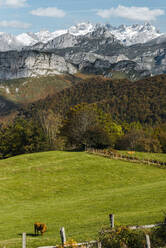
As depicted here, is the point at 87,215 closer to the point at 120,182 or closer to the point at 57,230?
the point at 57,230

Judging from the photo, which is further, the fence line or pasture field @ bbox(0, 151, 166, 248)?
the fence line

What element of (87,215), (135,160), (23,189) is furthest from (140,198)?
(135,160)

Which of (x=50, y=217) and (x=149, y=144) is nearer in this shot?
(x=50, y=217)

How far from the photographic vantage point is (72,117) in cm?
8394

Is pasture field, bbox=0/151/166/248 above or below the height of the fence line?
below

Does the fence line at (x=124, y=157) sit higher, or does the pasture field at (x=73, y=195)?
the fence line at (x=124, y=157)

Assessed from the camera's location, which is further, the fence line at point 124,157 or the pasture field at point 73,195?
the fence line at point 124,157

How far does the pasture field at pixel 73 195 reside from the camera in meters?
21.8

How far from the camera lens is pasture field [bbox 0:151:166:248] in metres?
21.8

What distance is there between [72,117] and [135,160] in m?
28.7

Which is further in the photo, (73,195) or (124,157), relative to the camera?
(124,157)

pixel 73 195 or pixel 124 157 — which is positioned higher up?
pixel 124 157

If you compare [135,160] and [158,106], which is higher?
[158,106]

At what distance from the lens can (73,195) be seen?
41188 millimetres
